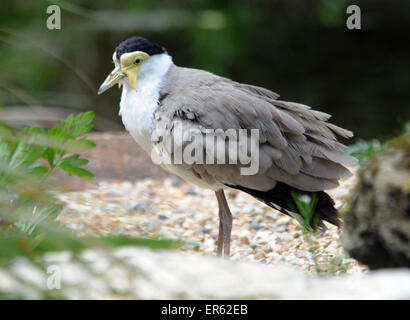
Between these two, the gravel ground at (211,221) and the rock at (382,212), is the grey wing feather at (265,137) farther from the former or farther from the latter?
the rock at (382,212)

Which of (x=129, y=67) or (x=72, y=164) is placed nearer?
(x=72, y=164)

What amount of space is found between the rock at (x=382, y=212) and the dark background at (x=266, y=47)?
6339mm

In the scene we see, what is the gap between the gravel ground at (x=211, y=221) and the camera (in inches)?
155

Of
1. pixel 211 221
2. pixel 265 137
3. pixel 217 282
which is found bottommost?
pixel 217 282

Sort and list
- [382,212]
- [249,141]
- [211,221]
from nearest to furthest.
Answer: [382,212]
[249,141]
[211,221]

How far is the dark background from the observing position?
898 centimetres

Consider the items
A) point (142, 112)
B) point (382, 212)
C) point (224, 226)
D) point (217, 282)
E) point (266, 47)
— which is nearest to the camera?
point (217, 282)

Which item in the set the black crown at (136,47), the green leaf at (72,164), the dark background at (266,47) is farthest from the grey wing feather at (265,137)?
the dark background at (266,47)

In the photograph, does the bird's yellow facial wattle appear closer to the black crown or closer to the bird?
the black crown

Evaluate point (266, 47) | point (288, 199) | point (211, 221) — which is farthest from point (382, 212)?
point (266, 47)

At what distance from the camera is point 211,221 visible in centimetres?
514

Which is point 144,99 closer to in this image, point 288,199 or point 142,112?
point 142,112

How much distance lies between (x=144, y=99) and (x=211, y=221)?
4.79 feet
